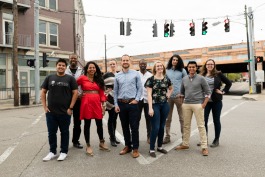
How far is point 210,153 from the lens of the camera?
5.21m

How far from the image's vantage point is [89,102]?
17.4ft

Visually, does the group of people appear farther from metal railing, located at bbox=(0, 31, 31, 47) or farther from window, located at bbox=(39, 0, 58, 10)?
window, located at bbox=(39, 0, 58, 10)

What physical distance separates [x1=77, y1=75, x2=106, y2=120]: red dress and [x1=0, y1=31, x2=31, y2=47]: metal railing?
18041 millimetres

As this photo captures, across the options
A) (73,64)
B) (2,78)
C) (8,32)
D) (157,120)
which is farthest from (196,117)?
(8,32)

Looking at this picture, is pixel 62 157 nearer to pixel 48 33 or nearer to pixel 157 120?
pixel 157 120

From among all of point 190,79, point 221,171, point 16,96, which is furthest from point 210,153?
point 16,96

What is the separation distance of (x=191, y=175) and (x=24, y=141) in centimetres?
448

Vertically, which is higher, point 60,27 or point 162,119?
point 60,27

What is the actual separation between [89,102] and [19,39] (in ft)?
62.2

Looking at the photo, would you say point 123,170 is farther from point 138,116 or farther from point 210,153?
point 210,153

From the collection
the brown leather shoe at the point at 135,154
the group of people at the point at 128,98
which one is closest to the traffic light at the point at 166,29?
the group of people at the point at 128,98

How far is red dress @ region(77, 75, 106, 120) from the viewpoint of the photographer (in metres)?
5.28

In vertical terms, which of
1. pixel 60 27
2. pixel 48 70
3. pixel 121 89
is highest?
pixel 60 27

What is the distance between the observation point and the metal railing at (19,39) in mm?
20547
